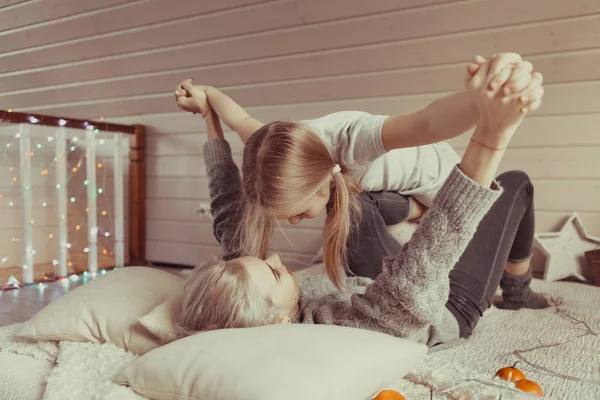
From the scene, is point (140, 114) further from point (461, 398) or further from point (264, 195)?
point (461, 398)

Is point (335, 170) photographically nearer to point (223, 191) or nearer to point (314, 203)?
point (314, 203)

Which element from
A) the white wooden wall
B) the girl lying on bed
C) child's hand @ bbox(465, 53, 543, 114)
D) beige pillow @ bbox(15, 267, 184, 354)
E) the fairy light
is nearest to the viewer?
child's hand @ bbox(465, 53, 543, 114)

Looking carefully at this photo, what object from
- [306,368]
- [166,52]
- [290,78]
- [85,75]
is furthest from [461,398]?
[85,75]

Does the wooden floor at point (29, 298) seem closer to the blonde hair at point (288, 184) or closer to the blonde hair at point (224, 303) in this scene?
the blonde hair at point (288, 184)

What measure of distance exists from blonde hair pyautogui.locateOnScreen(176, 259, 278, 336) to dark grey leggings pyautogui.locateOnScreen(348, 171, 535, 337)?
20.3 inches

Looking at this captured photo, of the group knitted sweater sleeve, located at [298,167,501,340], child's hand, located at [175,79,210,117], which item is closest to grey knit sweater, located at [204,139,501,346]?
knitted sweater sleeve, located at [298,167,501,340]

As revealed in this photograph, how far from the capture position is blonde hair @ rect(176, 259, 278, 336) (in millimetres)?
1098

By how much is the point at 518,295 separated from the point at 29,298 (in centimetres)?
207

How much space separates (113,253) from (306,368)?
284cm

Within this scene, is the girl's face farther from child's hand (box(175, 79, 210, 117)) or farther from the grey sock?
the grey sock

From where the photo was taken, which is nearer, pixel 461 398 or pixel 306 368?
pixel 306 368

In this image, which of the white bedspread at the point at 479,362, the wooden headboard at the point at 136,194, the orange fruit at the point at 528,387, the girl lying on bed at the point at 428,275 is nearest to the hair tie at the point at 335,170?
the girl lying on bed at the point at 428,275

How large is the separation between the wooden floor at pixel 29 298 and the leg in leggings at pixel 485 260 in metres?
1.18

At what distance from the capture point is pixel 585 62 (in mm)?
2201
